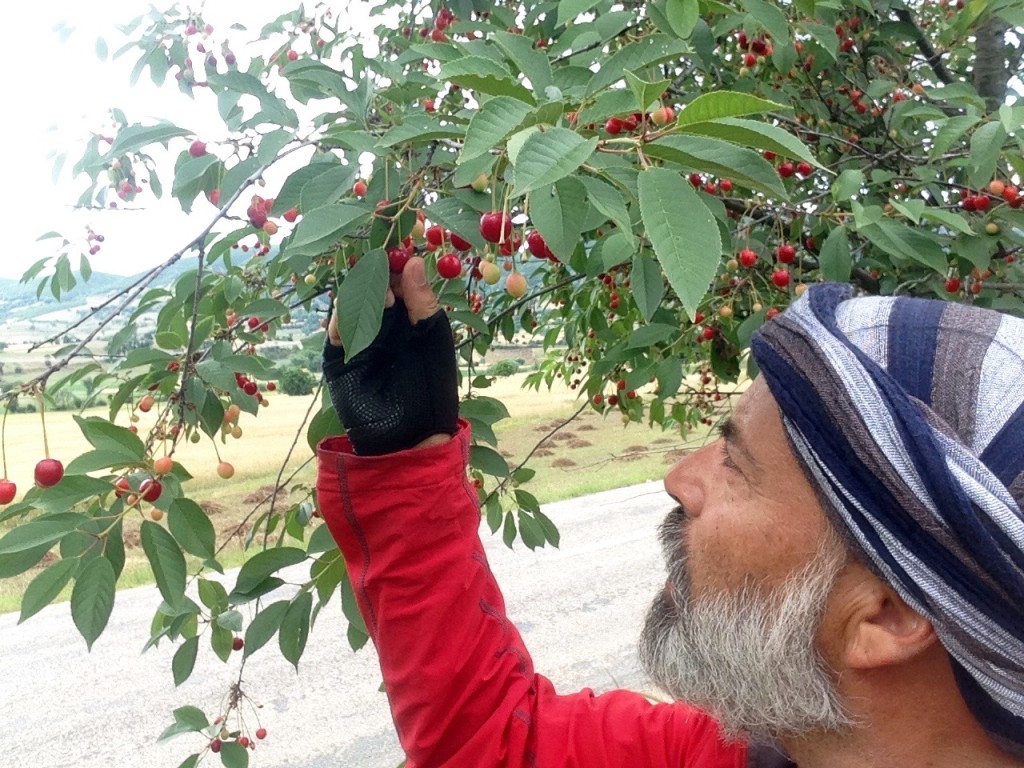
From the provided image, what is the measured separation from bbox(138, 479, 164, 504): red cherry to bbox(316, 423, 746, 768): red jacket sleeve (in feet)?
0.66

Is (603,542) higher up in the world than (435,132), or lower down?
lower down

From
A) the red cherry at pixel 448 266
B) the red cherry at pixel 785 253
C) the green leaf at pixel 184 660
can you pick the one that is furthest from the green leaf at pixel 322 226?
the red cherry at pixel 785 253

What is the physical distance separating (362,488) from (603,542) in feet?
20.6

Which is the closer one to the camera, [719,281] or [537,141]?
[537,141]

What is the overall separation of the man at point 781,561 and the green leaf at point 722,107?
33cm

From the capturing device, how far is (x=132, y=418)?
1.49 metres

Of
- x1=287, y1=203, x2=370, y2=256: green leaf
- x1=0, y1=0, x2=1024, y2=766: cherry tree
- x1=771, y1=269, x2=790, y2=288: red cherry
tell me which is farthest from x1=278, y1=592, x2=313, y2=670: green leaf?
x1=771, y1=269, x2=790, y2=288: red cherry

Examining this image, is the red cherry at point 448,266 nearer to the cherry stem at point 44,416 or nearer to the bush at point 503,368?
the cherry stem at point 44,416

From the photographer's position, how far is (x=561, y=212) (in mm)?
719

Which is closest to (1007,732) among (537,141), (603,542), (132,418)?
(537,141)

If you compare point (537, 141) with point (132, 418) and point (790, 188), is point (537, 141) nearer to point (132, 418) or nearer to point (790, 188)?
point (132, 418)

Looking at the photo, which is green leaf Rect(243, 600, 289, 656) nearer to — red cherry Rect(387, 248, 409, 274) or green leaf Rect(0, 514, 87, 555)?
green leaf Rect(0, 514, 87, 555)

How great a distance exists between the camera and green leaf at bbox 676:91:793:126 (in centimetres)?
55

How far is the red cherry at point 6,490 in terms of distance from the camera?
47.6 inches
